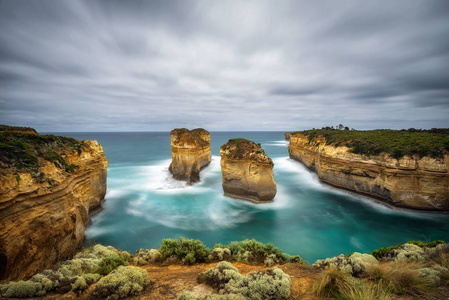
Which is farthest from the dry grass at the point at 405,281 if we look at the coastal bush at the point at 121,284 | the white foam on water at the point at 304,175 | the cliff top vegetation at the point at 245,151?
the white foam on water at the point at 304,175

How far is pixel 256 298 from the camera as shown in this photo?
4.15 m

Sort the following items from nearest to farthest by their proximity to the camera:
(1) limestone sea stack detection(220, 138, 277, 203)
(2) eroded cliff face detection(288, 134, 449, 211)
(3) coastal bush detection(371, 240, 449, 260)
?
(3) coastal bush detection(371, 240, 449, 260)
(2) eroded cliff face detection(288, 134, 449, 211)
(1) limestone sea stack detection(220, 138, 277, 203)

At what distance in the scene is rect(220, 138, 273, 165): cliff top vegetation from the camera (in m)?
18.3

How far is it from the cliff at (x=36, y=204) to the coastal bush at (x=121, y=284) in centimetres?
468

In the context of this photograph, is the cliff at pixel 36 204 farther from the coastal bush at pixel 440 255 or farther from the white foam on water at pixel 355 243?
the white foam on water at pixel 355 243

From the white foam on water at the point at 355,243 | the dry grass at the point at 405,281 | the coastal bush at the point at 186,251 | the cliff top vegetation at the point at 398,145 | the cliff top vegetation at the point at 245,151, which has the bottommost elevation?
the white foam on water at the point at 355,243

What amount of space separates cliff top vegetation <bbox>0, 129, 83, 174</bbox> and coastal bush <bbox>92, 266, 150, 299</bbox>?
5.87 metres

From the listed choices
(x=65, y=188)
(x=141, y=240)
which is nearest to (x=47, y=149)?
(x=65, y=188)

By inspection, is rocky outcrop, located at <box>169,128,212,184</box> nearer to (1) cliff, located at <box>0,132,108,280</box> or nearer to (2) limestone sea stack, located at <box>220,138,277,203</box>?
(2) limestone sea stack, located at <box>220,138,277,203</box>

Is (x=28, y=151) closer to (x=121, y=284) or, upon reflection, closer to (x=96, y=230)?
(x=121, y=284)

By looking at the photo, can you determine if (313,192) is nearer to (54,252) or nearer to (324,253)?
(324,253)

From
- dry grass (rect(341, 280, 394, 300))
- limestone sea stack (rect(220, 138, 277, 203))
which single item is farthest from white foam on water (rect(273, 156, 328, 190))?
dry grass (rect(341, 280, 394, 300))

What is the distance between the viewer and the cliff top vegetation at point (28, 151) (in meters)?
7.09

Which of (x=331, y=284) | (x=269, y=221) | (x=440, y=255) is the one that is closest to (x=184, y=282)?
(x=331, y=284)
